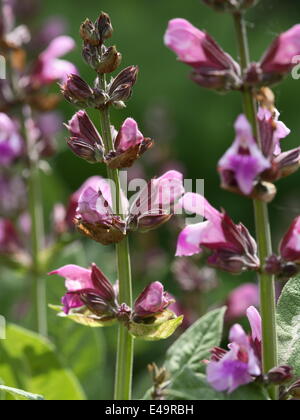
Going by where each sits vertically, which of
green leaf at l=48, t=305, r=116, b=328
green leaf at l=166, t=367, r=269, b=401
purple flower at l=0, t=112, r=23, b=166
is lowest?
green leaf at l=166, t=367, r=269, b=401

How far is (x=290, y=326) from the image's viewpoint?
971 millimetres

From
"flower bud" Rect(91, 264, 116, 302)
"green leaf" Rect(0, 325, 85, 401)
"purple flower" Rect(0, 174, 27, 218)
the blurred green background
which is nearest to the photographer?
"flower bud" Rect(91, 264, 116, 302)

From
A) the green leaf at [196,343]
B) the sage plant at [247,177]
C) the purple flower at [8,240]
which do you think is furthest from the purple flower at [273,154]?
the purple flower at [8,240]

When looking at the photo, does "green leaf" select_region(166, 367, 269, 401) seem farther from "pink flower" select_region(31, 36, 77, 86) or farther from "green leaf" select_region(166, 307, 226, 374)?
"pink flower" select_region(31, 36, 77, 86)

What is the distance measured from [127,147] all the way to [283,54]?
0.69ft

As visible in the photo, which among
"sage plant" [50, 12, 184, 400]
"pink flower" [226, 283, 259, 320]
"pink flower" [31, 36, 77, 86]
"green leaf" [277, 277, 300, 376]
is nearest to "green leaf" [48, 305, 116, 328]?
"sage plant" [50, 12, 184, 400]

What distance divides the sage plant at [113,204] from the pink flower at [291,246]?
152 millimetres

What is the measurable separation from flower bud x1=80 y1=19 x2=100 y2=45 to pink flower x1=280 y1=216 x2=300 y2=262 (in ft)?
1.06

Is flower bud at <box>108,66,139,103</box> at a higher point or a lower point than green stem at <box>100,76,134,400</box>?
higher

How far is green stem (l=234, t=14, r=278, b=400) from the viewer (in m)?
0.85

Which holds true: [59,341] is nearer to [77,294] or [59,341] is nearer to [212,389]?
[77,294]

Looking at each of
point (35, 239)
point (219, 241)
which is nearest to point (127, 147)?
point (219, 241)

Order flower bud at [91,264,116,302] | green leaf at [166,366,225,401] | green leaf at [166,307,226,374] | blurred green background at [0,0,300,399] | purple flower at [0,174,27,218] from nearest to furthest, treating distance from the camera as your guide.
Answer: green leaf at [166,366,225,401] < flower bud at [91,264,116,302] < green leaf at [166,307,226,374] < blurred green background at [0,0,300,399] < purple flower at [0,174,27,218]

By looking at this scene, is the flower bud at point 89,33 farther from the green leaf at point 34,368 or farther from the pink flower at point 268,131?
the green leaf at point 34,368
